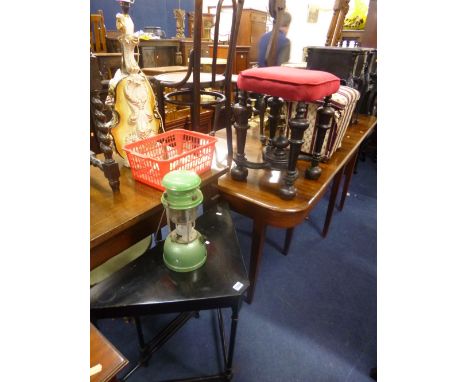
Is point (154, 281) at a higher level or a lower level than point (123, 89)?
lower

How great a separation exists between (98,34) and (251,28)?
2.66 metres

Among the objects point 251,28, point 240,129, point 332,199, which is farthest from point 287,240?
point 251,28

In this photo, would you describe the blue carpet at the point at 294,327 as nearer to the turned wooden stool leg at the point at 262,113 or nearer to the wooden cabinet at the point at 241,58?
the turned wooden stool leg at the point at 262,113

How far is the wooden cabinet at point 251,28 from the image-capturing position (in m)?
4.45

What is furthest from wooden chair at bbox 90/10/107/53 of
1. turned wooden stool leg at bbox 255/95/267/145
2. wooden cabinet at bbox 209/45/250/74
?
turned wooden stool leg at bbox 255/95/267/145

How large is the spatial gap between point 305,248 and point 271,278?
399 mm

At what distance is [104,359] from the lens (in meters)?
0.50

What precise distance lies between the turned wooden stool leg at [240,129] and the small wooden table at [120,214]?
211 millimetres

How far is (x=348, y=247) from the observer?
194cm

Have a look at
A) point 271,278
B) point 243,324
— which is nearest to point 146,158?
point 243,324

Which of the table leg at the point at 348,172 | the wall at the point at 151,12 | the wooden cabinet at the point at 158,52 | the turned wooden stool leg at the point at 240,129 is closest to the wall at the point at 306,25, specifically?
the wall at the point at 151,12

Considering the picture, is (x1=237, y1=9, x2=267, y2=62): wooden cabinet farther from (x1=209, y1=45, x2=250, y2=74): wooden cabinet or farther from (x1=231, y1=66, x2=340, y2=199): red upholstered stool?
(x1=231, y1=66, x2=340, y2=199): red upholstered stool

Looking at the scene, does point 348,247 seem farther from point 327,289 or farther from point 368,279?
point 327,289
